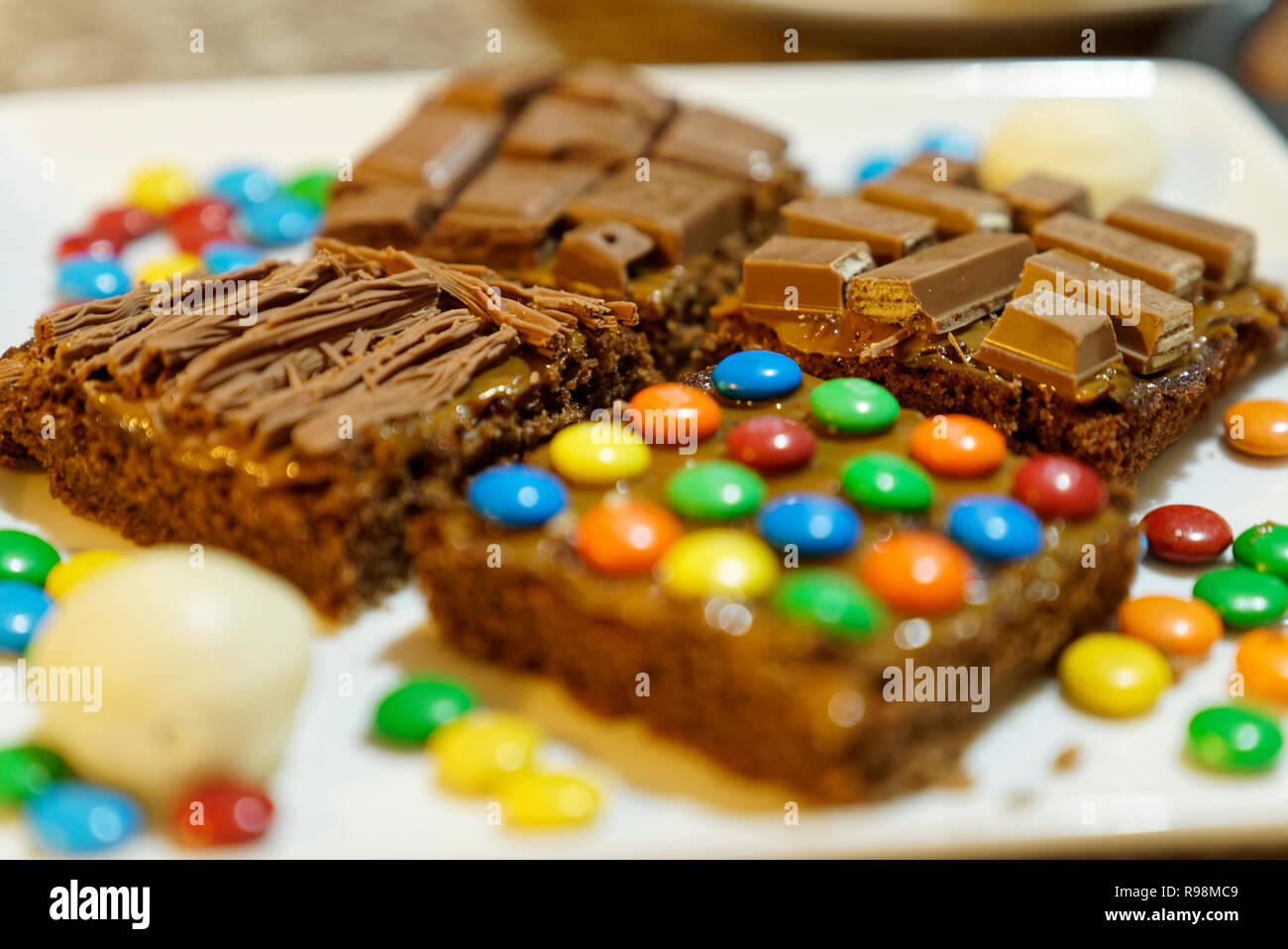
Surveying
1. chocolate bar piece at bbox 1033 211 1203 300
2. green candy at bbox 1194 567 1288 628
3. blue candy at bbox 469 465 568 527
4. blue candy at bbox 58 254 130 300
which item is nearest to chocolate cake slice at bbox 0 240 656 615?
blue candy at bbox 469 465 568 527

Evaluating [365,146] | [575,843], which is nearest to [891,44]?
[365,146]

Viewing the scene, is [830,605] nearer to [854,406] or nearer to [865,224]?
[854,406]

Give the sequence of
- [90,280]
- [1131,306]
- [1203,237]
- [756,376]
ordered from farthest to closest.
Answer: [90,280] < [1203,237] < [1131,306] < [756,376]

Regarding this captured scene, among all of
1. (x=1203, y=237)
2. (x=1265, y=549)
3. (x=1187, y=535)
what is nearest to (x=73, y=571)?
(x=1187, y=535)

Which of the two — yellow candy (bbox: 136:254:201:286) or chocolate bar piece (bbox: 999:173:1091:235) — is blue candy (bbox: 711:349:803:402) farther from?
yellow candy (bbox: 136:254:201:286)

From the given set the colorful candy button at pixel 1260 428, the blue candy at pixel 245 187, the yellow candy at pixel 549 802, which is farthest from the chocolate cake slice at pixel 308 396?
the colorful candy button at pixel 1260 428
